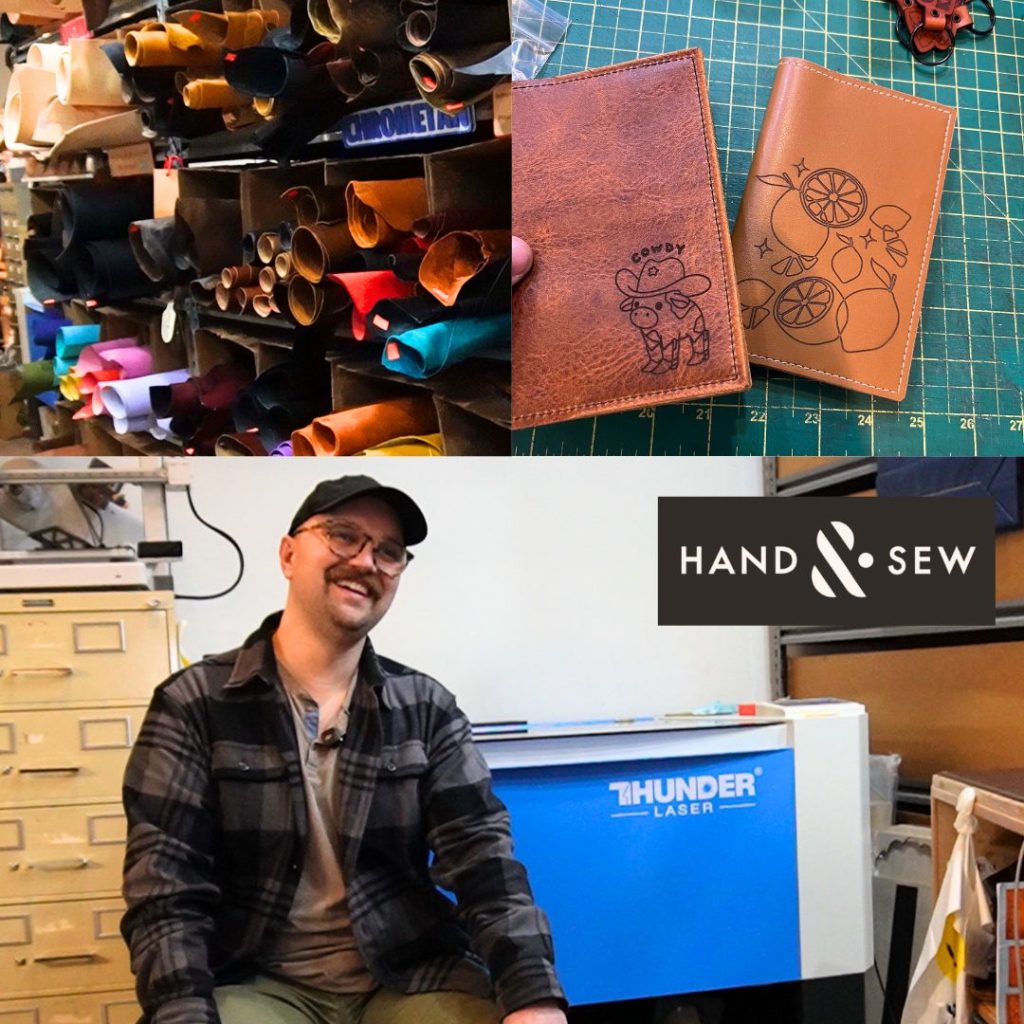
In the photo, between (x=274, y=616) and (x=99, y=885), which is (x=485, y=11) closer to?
(x=274, y=616)

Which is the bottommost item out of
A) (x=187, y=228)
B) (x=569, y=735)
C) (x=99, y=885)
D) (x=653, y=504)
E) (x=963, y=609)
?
(x=99, y=885)

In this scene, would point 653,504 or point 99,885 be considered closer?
point 99,885

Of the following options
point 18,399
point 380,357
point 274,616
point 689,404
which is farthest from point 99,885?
point 689,404

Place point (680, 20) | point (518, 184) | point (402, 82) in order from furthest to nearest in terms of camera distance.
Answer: point (680, 20)
point (518, 184)
point (402, 82)

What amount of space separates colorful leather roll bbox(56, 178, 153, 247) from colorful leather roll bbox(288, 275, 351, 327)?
123mm

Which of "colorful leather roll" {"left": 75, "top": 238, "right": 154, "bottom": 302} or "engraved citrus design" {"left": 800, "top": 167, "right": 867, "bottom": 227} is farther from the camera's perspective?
"engraved citrus design" {"left": 800, "top": 167, "right": 867, "bottom": 227}

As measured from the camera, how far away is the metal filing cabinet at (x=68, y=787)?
3.50 ft

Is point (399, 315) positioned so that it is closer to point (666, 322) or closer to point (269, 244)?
point (269, 244)

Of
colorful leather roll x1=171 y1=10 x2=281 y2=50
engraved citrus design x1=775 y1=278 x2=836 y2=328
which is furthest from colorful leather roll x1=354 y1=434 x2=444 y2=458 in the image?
engraved citrus design x1=775 y1=278 x2=836 y2=328

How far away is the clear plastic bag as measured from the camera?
3.32 feet

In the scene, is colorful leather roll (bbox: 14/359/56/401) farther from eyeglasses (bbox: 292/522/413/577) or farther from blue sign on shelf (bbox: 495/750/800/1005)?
blue sign on shelf (bbox: 495/750/800/1005)

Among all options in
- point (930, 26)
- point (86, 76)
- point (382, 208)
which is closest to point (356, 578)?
point (382, 208)

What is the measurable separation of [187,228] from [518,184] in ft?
1.06

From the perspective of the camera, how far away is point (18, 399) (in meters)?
0.89
